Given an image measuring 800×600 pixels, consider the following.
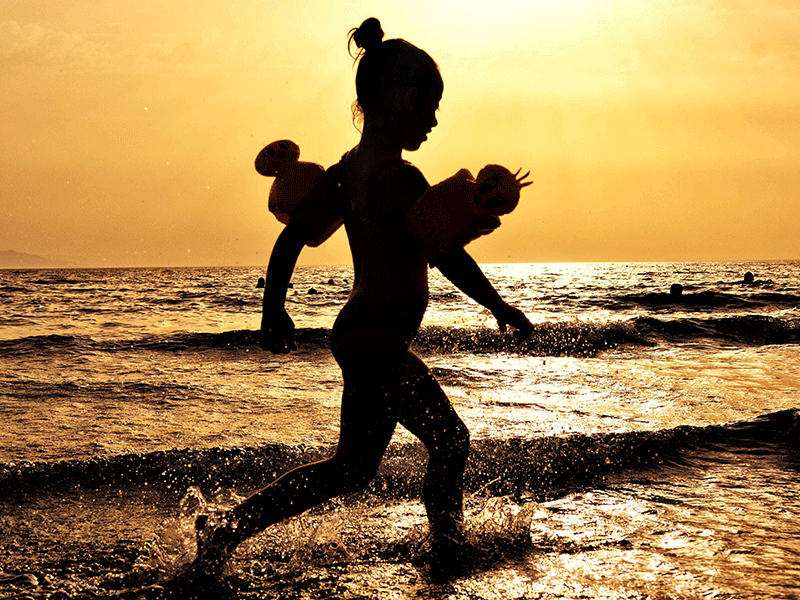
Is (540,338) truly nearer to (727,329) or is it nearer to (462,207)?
(727,329)

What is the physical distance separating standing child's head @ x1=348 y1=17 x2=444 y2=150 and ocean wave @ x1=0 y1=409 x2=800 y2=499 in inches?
95.3

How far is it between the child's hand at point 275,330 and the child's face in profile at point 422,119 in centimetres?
82

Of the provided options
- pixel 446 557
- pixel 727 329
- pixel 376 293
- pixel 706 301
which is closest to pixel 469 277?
pixel 376 293

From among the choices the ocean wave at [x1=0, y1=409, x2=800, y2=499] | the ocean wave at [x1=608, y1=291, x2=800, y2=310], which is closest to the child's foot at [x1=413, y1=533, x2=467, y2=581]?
the ocean wave at [x1=0, y1=409, x2=800, y2=499]

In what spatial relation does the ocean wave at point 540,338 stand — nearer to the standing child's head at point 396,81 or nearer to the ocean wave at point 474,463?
the ocean wave at point 474,463

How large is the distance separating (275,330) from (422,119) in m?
0.99

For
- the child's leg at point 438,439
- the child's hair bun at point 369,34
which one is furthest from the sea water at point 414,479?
the child's hair bun at point 369,34

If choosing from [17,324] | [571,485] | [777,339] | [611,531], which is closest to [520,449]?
[571,485]

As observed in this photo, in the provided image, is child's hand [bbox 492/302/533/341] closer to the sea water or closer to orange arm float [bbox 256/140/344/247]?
orange arm float [bbox 256/140/344/247]

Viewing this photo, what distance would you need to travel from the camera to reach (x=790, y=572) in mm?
2736

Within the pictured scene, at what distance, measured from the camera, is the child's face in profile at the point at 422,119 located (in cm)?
238

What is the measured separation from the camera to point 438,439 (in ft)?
8.85

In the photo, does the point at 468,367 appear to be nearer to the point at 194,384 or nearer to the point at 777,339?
the point at 194,384

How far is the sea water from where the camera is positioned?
2.80m
